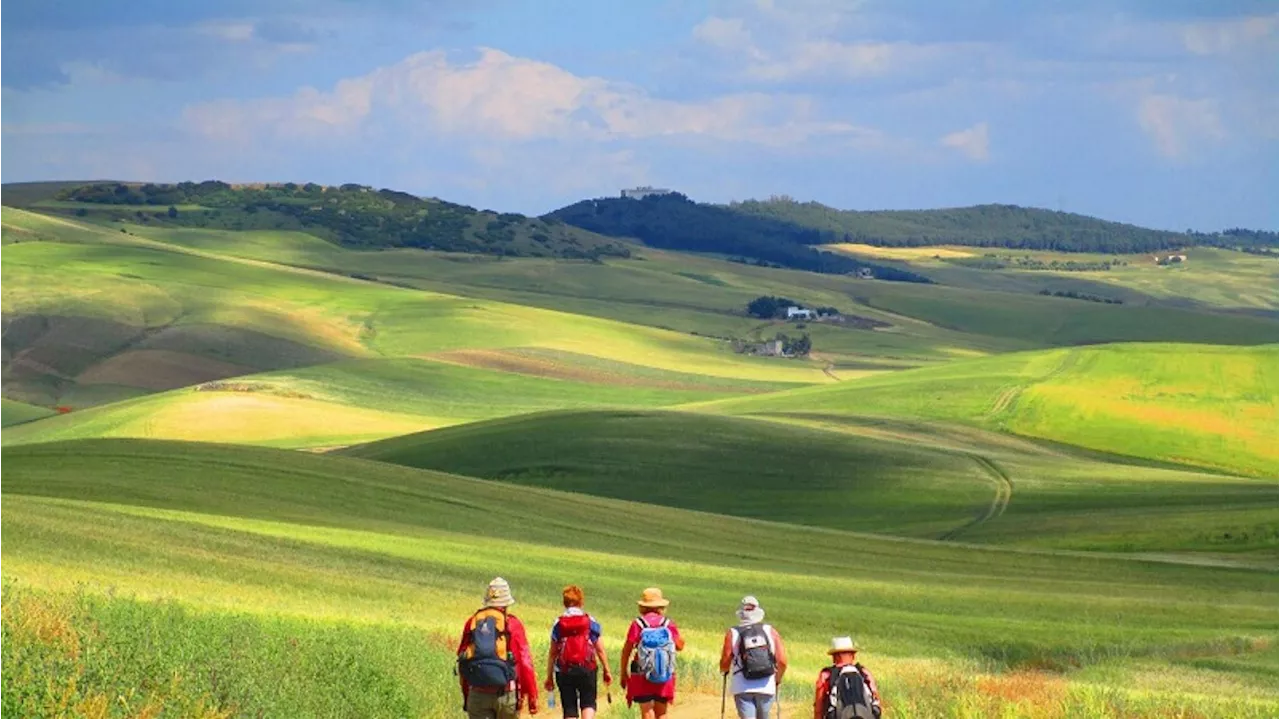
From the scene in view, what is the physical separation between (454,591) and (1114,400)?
5928cm

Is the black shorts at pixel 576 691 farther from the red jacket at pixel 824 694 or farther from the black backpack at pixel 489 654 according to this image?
the red jacket at pixel 824 694

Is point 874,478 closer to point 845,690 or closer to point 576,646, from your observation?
point 576,646

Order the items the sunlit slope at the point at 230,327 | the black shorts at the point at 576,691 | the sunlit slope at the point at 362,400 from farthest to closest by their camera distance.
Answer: the sunlit slope at the point at 230,327
the sunlit slope at the point at 362,400
the black shorts at the point at 576,691

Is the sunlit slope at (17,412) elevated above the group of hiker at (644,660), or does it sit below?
below

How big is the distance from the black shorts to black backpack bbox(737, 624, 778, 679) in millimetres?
1371

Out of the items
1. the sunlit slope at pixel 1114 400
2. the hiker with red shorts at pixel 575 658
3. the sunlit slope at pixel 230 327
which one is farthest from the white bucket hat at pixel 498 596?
the sunlit slope at pixel 230 327

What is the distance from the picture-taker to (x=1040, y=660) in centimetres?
3344

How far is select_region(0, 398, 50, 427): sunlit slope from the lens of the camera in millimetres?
100625

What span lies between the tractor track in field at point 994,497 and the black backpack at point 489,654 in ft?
141

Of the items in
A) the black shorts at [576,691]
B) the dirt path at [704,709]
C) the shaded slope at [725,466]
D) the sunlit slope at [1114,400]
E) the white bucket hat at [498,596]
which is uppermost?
the white bucket hat at [498,596]

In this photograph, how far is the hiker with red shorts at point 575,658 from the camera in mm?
17438

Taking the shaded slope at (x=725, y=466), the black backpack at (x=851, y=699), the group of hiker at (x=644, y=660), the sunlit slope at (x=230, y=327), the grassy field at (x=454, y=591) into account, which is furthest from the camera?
the sunlit slope at (x=230, y=327)

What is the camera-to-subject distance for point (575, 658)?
17.5 m

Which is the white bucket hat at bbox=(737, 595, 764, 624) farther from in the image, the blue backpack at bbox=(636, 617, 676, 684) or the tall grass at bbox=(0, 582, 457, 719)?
the tall grass at bbox=(0, 582, 457, 719)
